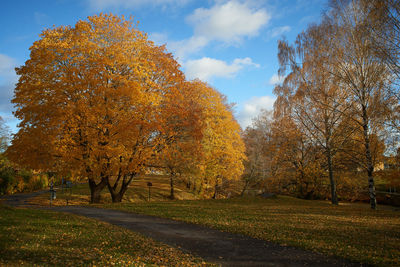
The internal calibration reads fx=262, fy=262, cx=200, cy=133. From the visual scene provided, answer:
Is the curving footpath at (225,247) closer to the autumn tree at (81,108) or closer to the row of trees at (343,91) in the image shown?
the autumn tree at (81,108)

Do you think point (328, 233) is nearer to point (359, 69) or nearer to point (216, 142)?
point (359, 69)

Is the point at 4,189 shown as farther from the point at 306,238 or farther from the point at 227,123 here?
the point at 306,238

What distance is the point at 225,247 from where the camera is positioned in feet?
26.9

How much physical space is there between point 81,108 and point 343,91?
65.6 ft

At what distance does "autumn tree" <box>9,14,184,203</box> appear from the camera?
55.5 ft

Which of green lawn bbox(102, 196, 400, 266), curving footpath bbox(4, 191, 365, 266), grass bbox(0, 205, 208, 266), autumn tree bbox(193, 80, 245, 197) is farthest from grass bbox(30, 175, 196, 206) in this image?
grass bbox(0, 205, 208, 266)

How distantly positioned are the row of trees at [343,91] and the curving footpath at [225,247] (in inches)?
456

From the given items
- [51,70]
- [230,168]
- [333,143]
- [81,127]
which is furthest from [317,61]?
[51,70]

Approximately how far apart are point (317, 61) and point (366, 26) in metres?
4.50

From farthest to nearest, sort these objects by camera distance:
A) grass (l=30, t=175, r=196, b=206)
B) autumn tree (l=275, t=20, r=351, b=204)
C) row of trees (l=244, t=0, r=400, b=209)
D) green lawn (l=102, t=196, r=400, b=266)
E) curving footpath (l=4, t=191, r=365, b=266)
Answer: grass (l=30, t=175, r=196, b=206) < autumn tree (l=275, t=20, r=351, b=204) < row of trees (l=244, t=0, r=400, b=209) < green lawn (l=102, t=196, r=400, b=266) < curving footpath (l=4, t=191, r=365, b=266)

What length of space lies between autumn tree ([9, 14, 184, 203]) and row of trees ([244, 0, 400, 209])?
1275 centimetres

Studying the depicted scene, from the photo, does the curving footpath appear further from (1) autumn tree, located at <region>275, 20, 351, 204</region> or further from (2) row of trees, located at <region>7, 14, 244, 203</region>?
(1) autumn tree, located at <region>275, 20, 351, 204</region>

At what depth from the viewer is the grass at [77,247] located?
242 inches

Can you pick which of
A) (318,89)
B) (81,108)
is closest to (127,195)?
(81,108)
